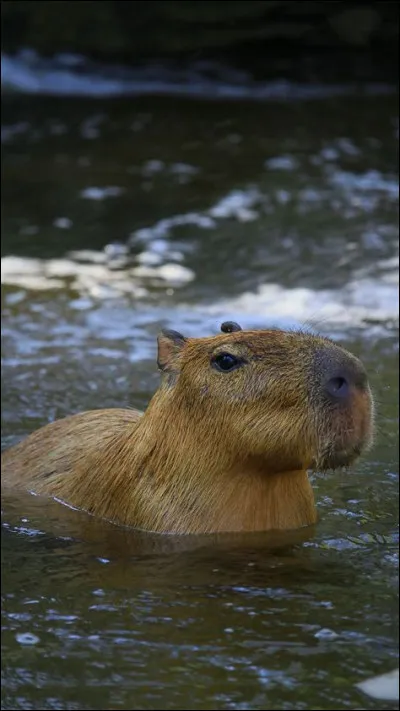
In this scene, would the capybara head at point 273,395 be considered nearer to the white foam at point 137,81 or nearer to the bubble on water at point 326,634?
the bubble on water at point 326,634

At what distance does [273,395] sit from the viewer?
15.3 ft

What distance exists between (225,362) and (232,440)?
260 mm

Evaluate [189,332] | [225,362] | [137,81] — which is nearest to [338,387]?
[225,362]

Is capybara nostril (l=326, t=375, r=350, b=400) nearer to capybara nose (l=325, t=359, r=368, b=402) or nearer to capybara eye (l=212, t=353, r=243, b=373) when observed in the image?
capybara nose (l=325, t=359, r=368, b=402)

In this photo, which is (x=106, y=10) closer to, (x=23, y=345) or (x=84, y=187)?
(x=84, y=187)

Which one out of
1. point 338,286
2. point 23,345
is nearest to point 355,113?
point 338,286

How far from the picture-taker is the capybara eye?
4.79 m

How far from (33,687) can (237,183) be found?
7109 mm

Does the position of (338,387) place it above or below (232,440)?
Answer: above

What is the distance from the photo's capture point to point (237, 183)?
1074 cm

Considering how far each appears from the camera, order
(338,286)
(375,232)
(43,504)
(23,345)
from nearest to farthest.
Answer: (43,504), (23,345), (338,286), (375,232)

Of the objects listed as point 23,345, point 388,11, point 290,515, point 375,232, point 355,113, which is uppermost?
point 388,11

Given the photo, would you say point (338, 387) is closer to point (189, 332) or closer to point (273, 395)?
point (273, 395)

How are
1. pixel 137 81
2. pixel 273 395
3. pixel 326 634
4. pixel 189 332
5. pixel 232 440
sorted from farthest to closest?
pixel 137 81 < pixel 189 332 < pixel 232 440 < pixel 273 395 < pixel 326 634
